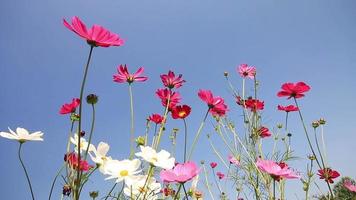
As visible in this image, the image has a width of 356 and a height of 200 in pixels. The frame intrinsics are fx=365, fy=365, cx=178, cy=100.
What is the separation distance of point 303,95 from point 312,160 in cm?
55

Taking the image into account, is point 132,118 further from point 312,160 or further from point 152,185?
point 312,160

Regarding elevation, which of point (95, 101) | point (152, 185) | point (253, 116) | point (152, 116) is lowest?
point (152, 185)

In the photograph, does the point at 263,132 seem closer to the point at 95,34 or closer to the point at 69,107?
the point at 69,107

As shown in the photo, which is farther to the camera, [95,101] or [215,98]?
[215,98]

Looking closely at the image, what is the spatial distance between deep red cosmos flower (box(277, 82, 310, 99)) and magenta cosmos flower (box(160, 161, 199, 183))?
1.14 metres

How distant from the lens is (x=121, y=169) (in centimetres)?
89

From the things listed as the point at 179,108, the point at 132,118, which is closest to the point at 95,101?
the point at 132,118

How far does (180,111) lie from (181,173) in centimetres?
55

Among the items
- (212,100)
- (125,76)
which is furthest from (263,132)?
(125,76)

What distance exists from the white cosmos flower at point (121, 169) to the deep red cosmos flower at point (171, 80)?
0.63 meters

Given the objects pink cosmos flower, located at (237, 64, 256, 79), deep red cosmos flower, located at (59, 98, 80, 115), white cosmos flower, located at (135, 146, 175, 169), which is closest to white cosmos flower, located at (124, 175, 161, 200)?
white cosmos flower, located at (135, 146, 175, 169)

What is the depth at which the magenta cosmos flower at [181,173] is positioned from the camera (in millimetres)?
900

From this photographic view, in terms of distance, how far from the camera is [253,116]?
209 cm

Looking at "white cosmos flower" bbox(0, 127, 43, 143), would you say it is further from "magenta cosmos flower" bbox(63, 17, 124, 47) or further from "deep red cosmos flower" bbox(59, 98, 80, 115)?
"magenta cosmos flower" bbox(63, 17, 124, 47)
